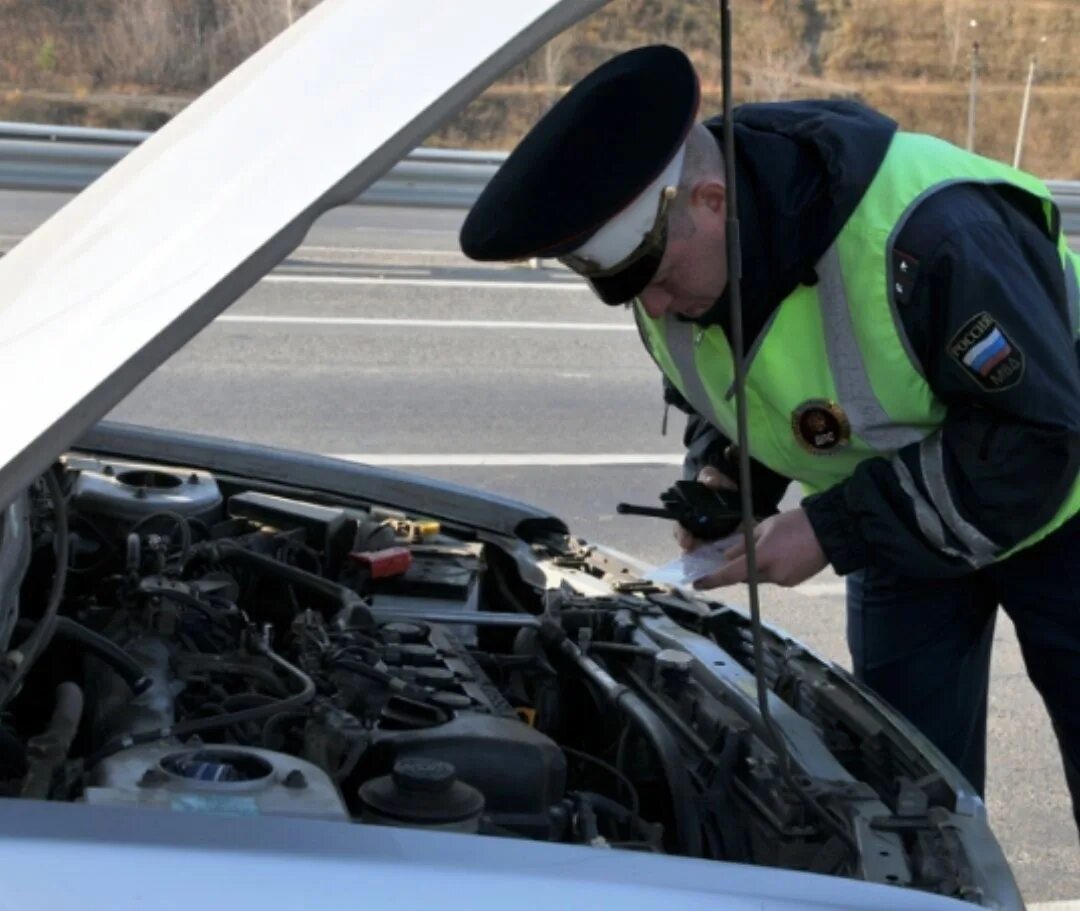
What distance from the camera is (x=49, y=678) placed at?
8.79 ft

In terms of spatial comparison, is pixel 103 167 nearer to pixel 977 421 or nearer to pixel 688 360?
pixel 688 360

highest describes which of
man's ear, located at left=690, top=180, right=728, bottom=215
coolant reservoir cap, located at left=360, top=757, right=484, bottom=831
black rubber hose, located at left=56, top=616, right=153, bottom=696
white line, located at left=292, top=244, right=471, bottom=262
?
man's ear, located at left=690, top=180, right=728, bottom=215

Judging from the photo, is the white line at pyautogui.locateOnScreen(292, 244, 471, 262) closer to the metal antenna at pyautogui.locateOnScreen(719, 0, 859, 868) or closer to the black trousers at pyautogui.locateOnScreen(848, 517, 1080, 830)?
the black trousers at pyautogui.locateOnScreen(848, 517, 1080, 830)

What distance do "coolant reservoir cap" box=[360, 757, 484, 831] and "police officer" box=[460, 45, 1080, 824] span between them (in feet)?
2.29

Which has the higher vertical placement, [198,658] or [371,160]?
[371,160]

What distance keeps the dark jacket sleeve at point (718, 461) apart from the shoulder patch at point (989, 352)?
72 cm

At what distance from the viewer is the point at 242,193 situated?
156 centimetres

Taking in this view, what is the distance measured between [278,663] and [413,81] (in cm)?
142

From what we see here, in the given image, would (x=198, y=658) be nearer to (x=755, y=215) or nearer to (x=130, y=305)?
(x=755, y=215)

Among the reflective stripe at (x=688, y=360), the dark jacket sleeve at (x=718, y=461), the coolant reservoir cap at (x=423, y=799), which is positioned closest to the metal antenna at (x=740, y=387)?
the coolant reservoir cap at (x=423, y=799)

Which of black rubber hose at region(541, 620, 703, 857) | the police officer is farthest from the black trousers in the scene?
black rubber hose at region(541, 620, 703, 857)

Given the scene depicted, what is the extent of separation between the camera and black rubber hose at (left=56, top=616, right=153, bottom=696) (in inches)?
104

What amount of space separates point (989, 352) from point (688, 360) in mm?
609

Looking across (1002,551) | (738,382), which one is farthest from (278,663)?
(1002,551)
